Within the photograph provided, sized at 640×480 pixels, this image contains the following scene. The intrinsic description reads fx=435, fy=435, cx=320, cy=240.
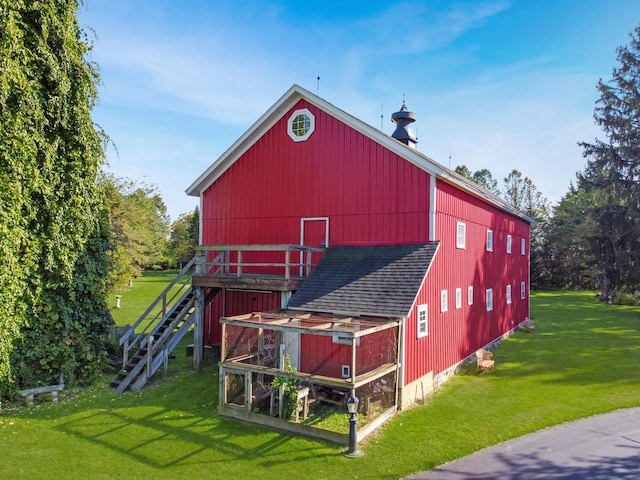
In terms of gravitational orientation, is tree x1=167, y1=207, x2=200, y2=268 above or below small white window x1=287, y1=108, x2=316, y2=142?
below

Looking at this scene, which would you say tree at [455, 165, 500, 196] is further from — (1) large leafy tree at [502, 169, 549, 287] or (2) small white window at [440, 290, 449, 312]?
(2) small white window at [440, 290, 449, 312]

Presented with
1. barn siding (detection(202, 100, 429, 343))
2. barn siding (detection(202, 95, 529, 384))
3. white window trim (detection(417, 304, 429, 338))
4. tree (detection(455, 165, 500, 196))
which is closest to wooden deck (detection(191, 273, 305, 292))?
barn siding (detection(202, 95, 529, 384))

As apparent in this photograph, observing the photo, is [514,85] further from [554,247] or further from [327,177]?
[554,247]

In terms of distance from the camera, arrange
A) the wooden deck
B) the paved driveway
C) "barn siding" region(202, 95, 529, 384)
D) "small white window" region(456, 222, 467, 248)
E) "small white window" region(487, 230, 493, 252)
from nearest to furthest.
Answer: the paved driveway
the wooden deck
"barn siding" region(202, 95, 529, 384)
"small white window" region(456, 222, 467, 248)
"small white window" region(487, 230, 493, 252)

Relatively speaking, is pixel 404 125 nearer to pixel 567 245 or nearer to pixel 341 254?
pixel 341 254

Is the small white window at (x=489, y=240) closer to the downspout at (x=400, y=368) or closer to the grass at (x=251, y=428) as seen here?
the grass at (x=251, y=428)

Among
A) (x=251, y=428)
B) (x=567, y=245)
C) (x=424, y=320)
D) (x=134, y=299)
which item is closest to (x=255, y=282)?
(x=251, y=428)

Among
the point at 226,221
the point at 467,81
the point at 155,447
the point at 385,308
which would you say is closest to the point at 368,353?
the point at 385,308
